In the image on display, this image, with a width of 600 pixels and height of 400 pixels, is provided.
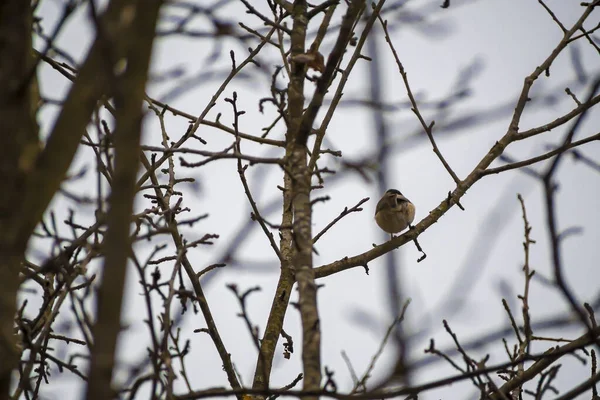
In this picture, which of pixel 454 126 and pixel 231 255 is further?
pixel 231 255

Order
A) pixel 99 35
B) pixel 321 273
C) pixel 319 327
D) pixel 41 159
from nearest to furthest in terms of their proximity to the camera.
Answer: pixel 99 35
pixel 41 159
pixel 319 327
pixel 321 273

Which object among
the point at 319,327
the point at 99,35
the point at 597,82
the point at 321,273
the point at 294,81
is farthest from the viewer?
the point at 321,273

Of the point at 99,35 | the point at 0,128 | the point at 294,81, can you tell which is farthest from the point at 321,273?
the point at 99,35

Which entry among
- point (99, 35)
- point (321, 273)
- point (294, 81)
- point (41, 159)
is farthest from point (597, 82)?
point (321, 273)

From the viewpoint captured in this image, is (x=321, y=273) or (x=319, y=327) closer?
(x=319, y=327)

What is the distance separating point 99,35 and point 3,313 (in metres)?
0.99

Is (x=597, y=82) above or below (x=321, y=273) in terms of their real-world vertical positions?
below

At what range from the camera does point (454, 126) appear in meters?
1.81

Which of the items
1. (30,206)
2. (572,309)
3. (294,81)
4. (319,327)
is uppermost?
(294,81)

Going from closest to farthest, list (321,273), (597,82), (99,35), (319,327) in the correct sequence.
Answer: (597,82), (99,35), (319,327), (321,273)

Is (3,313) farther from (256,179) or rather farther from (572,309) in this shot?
(572,309)

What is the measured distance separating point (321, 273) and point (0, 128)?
2030mm

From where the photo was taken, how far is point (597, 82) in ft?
4.03

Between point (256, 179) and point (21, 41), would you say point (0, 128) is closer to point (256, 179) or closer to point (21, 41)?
point (21, 41)
